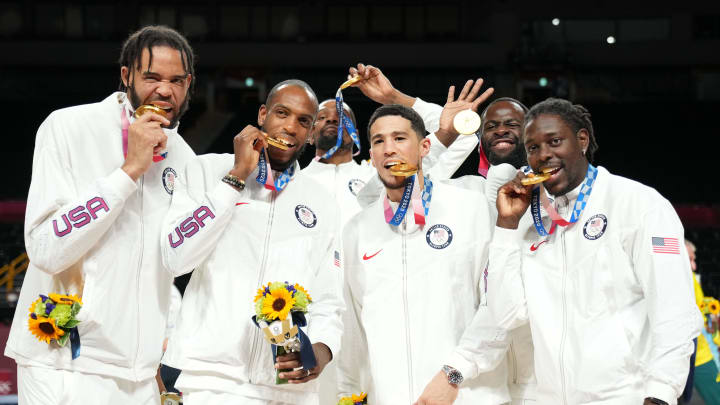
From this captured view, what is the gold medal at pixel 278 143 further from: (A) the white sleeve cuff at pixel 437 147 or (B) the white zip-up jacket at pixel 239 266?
(A) the white sleeve cuff at pixel 437 147

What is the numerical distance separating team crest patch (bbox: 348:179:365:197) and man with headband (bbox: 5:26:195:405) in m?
1.97

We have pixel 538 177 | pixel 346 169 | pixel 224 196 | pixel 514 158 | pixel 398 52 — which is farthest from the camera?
pixel 398 52

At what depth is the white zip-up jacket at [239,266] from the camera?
121 inches

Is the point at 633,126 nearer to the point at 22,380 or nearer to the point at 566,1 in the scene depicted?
the point at 566,1

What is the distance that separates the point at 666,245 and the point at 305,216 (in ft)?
4.52

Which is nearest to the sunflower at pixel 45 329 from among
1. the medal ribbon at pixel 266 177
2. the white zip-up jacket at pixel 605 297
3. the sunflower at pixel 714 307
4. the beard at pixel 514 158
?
the medal ribbon at pixel 266 177

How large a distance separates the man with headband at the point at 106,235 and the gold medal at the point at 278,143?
368mm

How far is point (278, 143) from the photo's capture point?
11.0 feet

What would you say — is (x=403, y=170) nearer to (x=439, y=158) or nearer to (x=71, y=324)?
(x=439, y=158)

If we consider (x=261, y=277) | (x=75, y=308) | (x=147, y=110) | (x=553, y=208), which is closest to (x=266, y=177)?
(x=261, y=277)

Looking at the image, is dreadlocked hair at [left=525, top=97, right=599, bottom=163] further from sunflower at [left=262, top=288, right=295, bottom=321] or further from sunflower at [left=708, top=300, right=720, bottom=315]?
sunflower at [left=708, top=300, right=720, bottom=315]

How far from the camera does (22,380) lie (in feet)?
9.59

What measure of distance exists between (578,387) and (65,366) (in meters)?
1.82

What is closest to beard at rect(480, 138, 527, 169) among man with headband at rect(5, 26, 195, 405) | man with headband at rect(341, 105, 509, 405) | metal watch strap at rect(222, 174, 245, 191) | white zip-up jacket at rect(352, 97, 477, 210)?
white zip-up jacket at rect(352, 97, 477, 210)
